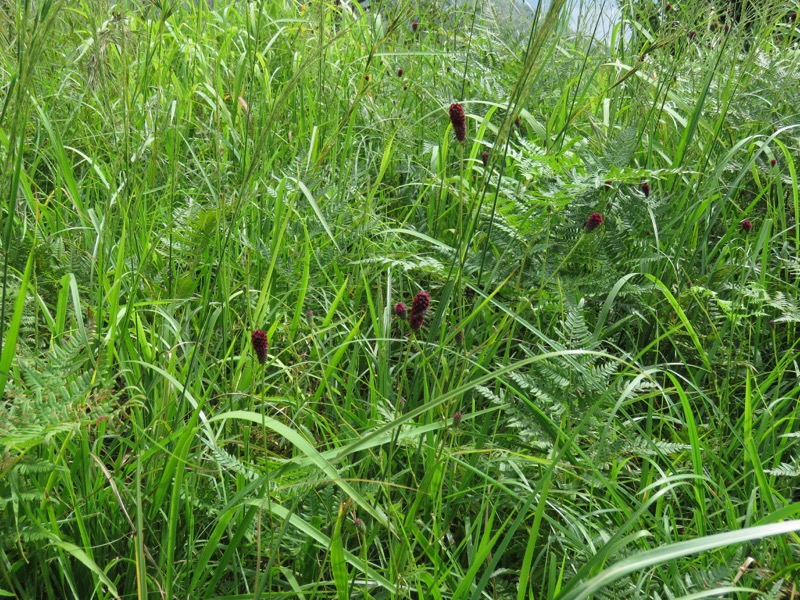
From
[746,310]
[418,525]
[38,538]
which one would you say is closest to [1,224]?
[38,538]

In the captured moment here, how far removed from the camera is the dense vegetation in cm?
119

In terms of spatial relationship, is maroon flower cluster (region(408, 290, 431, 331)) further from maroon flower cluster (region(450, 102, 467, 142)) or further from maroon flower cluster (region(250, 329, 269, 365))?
maroon flower cluster (region(450, 102, 467, 142))

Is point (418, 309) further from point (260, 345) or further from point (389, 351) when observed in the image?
point (389, 351)

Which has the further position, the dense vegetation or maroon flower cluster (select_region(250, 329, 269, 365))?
the dense vegetation

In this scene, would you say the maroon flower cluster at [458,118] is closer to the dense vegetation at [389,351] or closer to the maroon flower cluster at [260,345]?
the dense vegetation at [389,351]

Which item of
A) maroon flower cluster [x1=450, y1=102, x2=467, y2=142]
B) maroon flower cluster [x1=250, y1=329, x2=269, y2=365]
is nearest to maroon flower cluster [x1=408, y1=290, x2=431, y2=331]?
maroon flower cluster [x1=250, y1=329, x2=269, y2=365]

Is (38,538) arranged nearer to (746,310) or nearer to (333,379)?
(333,379)

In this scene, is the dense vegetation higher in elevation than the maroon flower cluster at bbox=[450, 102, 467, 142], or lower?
lower

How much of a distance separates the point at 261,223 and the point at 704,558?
4.62 ft

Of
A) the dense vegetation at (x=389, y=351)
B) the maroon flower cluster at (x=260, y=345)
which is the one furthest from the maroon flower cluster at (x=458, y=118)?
the maroon flower cluster at (x=260, y=345)

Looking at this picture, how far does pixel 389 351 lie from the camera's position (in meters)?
1.66

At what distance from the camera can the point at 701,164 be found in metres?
2.37

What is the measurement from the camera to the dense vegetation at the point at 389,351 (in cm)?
119

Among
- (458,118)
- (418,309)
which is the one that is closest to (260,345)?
(418,309)
